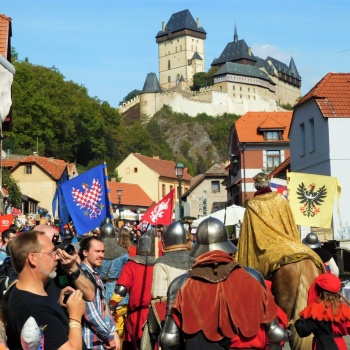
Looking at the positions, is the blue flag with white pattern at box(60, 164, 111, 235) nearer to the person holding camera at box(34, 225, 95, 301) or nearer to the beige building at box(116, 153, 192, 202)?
the person holding camera at box(34, 225, 95, 301)

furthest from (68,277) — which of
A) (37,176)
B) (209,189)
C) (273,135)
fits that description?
(209,189)

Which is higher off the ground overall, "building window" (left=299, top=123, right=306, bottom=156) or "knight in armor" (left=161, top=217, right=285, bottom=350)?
"building window" (left=299, top=123, right=306, bottom=156)

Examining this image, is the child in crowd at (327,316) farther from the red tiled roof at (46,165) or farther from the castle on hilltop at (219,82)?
the castle on hilltop at (219,82)

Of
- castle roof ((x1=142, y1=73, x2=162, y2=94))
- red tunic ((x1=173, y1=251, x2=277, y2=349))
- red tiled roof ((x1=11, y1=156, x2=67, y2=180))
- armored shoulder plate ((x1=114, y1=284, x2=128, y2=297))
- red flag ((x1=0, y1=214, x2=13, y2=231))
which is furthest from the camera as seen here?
castle roof ((x1=142, y1=73, x2=162, y2=94))

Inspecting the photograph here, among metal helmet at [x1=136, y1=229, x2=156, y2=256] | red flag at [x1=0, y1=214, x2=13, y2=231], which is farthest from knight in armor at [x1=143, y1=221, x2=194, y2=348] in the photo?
red flag at [x1=0, y1=214, x2=13, y2=231]

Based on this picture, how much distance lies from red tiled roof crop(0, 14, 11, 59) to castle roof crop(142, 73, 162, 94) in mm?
132695

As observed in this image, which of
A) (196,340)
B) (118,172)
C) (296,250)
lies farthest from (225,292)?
→ (118,172)

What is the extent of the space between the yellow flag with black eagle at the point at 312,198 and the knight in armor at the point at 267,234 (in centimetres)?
613

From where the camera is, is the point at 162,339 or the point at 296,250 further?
the point at 296,250

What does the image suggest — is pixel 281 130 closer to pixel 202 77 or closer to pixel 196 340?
pixel 196 340

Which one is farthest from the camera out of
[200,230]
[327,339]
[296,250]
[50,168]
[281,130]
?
[50,168]

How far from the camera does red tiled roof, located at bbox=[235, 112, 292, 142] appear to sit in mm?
60781

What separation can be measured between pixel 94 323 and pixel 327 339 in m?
2.20

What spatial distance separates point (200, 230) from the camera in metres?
6.27
